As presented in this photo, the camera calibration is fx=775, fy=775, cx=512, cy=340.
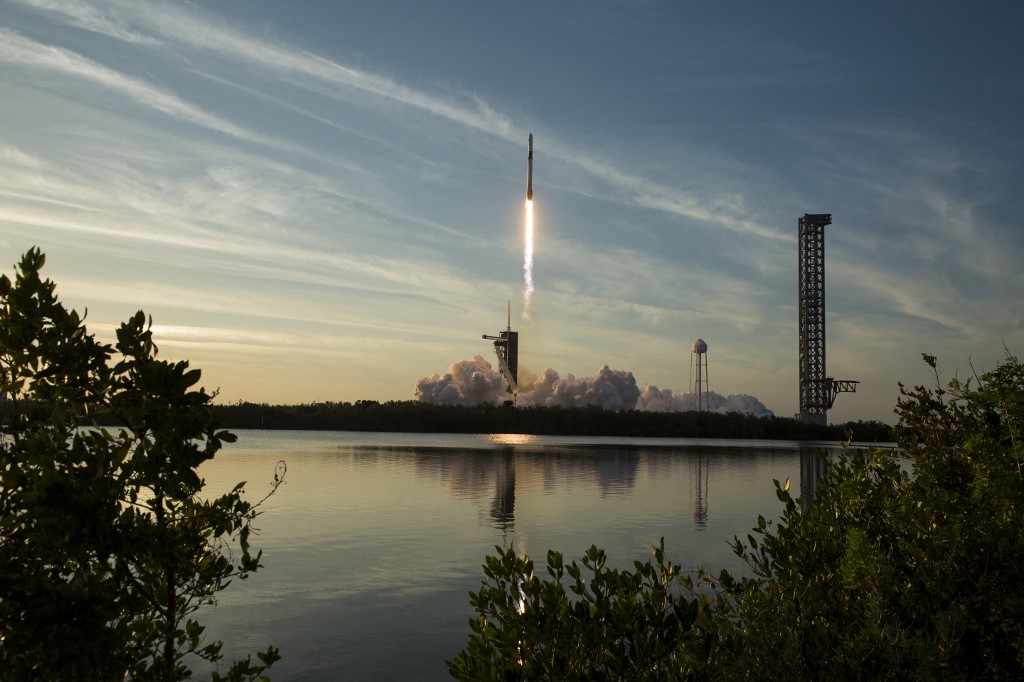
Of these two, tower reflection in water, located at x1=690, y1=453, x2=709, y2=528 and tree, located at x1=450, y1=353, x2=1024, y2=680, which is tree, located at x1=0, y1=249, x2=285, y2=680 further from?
tower reflection in water, located at x1=690, y1=453, x2=709, y2=528

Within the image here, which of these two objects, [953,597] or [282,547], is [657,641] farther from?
[282,547]

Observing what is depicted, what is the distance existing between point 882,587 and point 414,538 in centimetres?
2405

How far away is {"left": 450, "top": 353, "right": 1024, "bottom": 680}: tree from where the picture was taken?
25.1 ft

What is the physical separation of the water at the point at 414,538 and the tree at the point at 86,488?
9618 mm

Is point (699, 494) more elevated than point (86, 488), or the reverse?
point (86, 488)

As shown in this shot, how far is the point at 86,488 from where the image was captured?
16.1 feet

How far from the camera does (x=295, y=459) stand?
76.4 meters

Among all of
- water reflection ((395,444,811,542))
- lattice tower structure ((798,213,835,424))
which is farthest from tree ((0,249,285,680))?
lattice tower structure ((798,213,835,424))

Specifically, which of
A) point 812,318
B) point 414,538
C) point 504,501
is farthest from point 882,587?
point 812,318

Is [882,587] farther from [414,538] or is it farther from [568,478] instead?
[568,478]

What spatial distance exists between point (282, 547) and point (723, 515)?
21785 millimetres

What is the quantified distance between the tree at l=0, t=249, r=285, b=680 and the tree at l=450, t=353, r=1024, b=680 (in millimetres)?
2861

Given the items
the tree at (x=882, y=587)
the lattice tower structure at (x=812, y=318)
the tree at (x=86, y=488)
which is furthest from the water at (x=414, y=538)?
the lattice tower structure at (x=812, y=318)

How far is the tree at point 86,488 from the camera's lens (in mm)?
4746
